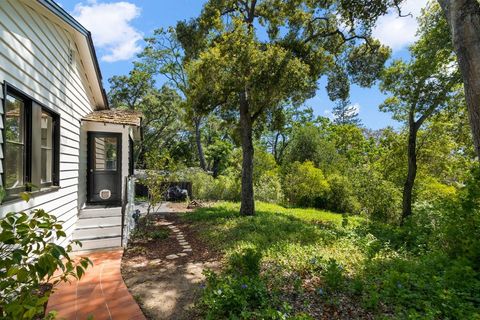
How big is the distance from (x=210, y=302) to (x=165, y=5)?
482 inches

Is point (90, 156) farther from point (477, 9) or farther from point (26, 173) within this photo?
point (477, 9)

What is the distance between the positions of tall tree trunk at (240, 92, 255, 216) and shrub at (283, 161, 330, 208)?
22.5 ft

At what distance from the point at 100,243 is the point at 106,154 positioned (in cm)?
335

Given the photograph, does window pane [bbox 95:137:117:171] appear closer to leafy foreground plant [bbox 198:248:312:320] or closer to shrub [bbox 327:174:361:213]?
leafy foreground plant [bbox 198:248:312:320]

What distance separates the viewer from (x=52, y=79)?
511 cm

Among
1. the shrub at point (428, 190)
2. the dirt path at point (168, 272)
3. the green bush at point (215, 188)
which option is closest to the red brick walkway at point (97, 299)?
the dirt path at point (168, 272)

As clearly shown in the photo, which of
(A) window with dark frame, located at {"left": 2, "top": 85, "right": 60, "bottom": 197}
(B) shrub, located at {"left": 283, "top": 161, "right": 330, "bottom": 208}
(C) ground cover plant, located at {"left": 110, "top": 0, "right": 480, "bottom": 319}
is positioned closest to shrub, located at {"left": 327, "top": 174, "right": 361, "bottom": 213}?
(C) ground cover plant, located at {"left": 110, "top": 0, "right": 480, "bottom": 319}

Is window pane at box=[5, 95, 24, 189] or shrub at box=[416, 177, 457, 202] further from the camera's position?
shrub at box=[416, 177, 457, 202]

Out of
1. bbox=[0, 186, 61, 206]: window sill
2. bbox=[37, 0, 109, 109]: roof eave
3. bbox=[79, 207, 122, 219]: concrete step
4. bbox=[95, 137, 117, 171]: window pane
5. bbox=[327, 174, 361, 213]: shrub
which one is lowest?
bbox=[327, 174, 361, 213]: shrub

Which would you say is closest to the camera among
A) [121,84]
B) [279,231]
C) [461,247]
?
[461,247]

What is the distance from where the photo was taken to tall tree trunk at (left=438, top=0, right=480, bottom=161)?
369cm

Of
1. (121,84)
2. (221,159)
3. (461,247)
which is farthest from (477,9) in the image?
(121,84)

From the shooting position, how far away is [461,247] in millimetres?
4473

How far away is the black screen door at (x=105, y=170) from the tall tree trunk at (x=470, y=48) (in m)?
7.68
